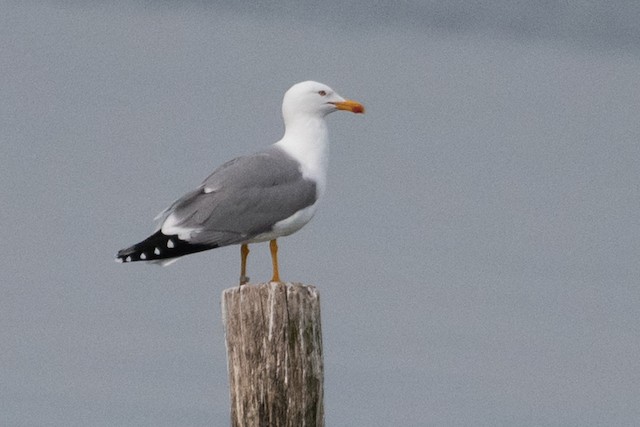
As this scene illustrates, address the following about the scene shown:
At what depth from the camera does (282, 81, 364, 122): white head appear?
10.4m

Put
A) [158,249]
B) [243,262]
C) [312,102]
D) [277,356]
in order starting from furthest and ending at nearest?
[312,102] < [243,262] < [158,249] < [277,356]

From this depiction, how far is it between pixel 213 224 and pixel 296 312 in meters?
2.05

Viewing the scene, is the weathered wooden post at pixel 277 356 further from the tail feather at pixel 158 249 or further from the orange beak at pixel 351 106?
the orange beak at pixel 351 106

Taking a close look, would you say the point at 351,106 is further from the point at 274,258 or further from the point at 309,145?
the point at 274,258

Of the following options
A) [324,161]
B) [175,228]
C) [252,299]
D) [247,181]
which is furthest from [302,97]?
[252,299]

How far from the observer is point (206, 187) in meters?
9.43

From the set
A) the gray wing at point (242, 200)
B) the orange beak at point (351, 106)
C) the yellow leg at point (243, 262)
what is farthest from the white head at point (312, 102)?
the yellow leg at point (243, 262)

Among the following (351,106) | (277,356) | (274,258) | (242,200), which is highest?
(351,106)

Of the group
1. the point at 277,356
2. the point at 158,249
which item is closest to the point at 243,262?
the point at 158,249

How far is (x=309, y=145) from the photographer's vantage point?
33.2 feet

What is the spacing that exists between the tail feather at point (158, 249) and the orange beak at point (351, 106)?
2237 mm

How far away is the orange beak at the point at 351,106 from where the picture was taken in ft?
34.2

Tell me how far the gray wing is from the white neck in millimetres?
247

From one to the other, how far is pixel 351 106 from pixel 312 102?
1.25 feet
